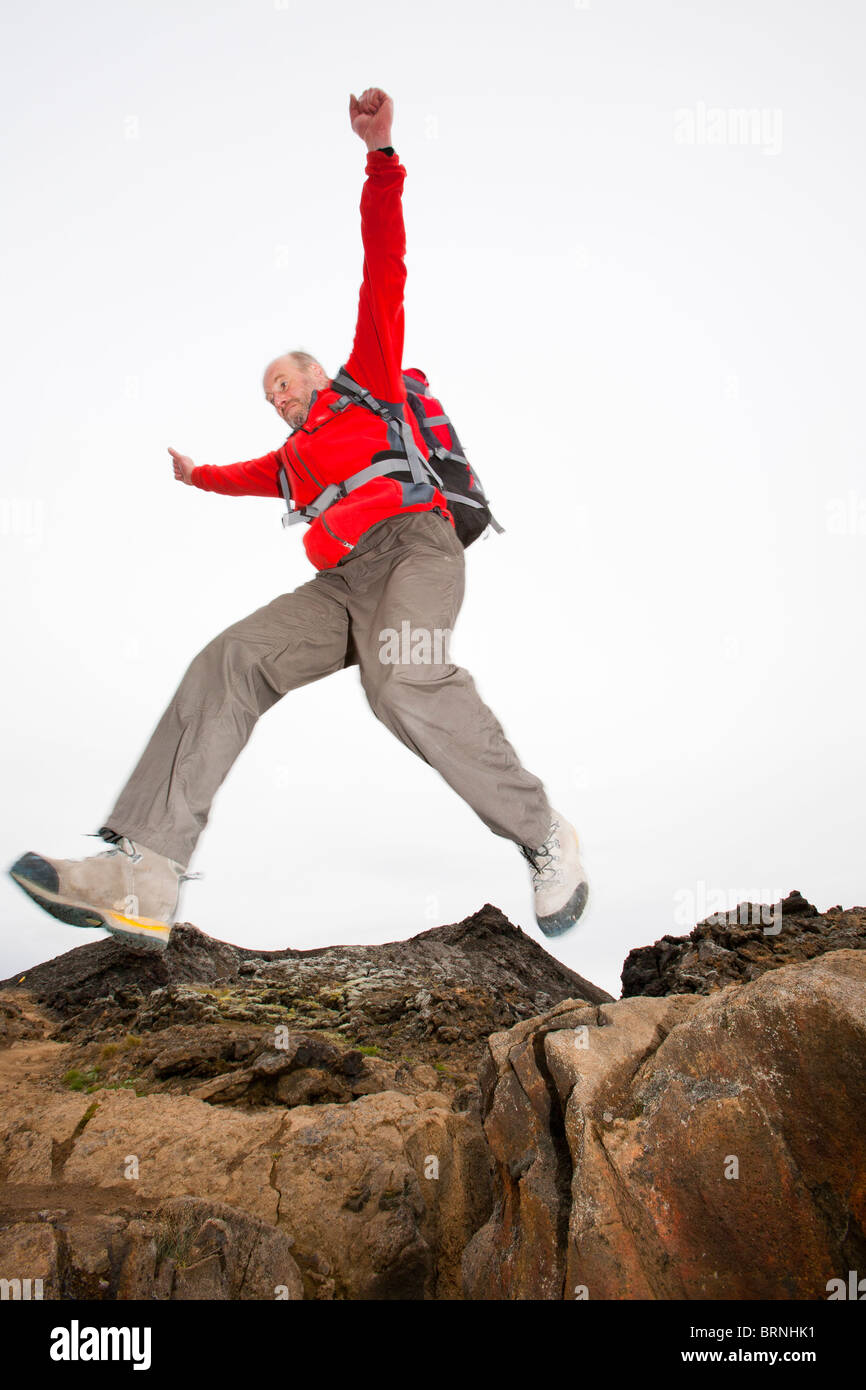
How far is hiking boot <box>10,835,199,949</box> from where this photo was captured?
4.18m

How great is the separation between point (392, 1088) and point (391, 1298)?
3.96 ft

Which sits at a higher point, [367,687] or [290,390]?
[290,390]

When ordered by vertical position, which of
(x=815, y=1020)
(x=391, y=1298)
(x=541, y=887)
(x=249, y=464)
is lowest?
(x=391, y=1298)

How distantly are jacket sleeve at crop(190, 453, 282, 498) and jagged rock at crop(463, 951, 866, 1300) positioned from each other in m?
4.59

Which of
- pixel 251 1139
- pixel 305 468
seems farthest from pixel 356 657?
pixel 251 1139

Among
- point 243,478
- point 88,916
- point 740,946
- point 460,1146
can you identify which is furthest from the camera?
point 243,478

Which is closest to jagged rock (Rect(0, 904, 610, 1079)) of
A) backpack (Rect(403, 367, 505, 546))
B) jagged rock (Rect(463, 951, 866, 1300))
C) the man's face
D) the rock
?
the rock

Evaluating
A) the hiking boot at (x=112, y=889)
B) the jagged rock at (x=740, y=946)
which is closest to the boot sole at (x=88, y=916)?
the hiking boot at (x=112, y=889)

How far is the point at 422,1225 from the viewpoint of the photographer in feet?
12.0

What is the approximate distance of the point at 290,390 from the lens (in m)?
5.50

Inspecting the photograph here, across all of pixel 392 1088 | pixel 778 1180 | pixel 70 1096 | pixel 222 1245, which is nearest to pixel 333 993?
pixel 392 1088

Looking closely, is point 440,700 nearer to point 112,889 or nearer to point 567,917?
point 567,917

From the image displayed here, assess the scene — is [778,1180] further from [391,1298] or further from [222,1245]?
[222,1245]

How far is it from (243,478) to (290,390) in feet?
3.18
